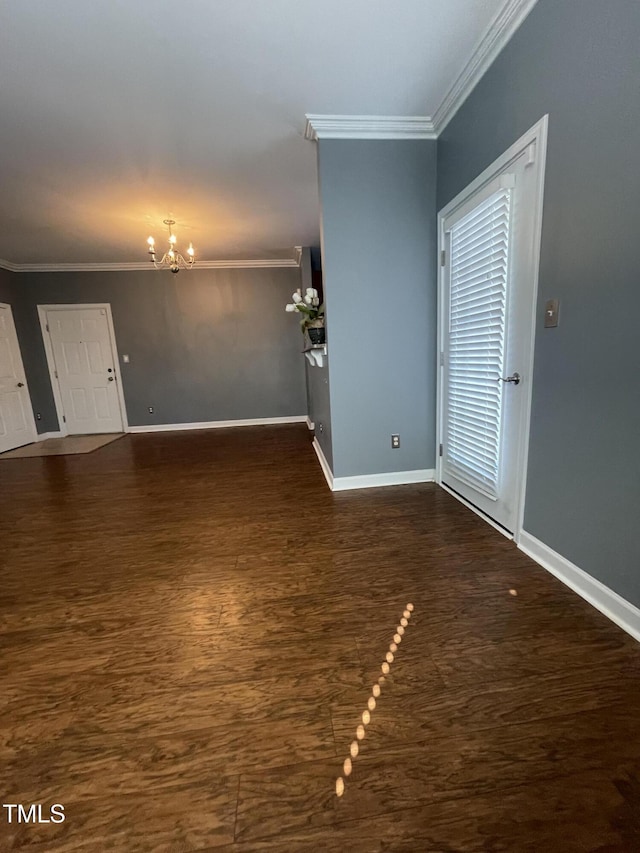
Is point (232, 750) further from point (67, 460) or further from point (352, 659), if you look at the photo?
point (67, 460)

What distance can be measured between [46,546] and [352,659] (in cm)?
210

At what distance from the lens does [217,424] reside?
6027mm

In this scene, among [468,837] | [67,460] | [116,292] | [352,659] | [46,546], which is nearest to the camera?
[468,837]

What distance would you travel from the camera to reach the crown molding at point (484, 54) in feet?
5.32

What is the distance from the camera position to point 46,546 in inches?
90.4

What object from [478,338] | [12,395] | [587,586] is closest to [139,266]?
[12,395]

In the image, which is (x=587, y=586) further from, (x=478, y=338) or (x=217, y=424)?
(x=217, y=424)

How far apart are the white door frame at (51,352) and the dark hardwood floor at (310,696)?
386cm

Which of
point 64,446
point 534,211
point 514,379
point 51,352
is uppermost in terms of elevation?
point 534,211

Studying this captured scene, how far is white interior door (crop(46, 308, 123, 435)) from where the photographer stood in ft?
18.2

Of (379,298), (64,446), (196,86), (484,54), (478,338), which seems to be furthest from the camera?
(64,446)

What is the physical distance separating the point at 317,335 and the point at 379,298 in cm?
58

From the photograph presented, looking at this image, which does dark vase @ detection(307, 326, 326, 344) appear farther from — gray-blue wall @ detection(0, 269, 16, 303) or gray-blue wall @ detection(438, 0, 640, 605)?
gray-blue wall @ detection(0, 269, 16, 303)

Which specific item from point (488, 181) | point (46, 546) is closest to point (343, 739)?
point (46, 546)
